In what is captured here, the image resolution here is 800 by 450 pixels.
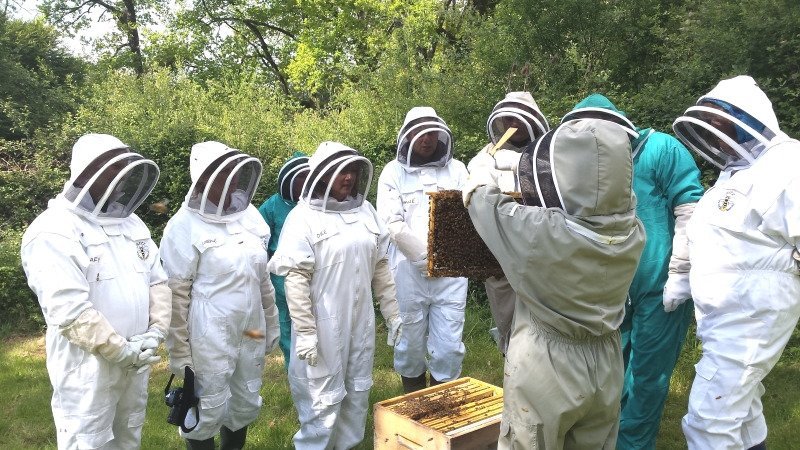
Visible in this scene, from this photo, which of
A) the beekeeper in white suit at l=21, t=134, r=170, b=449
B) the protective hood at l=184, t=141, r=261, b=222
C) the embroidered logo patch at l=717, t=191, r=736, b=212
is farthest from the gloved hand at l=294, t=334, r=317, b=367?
the embroidered logo patch at l=717, t=191, r=736, b=212

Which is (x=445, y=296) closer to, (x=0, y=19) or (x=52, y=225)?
(x=52, y=225)

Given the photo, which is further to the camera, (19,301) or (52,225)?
(19,301)

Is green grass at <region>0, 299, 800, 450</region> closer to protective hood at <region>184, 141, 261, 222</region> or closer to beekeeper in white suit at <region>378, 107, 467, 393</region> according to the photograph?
beekeeper in white suit at <region>378, 107, 467, 393</region>

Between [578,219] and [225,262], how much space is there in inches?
95.2

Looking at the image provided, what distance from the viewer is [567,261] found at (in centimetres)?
268

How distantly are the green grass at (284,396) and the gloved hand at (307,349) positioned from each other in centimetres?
132

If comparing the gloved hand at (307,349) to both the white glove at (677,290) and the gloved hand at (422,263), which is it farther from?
the white glove at (677,290)

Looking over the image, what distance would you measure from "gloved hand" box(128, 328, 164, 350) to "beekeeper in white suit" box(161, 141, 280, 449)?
1.52ft

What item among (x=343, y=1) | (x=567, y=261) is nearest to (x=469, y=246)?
(x=567, y=261)

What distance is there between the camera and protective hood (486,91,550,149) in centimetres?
443

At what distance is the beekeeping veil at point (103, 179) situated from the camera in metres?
3.33

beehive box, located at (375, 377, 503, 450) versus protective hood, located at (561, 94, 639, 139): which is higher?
protective hood, located at (561, 94, 639, 139)

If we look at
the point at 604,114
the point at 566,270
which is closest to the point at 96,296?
the point at 566,270

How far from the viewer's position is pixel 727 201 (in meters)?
3.32
